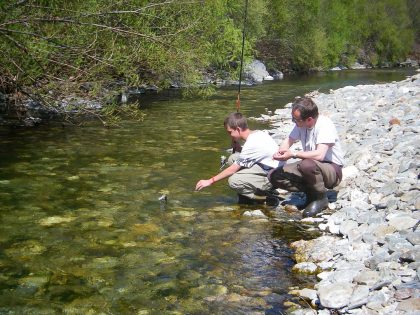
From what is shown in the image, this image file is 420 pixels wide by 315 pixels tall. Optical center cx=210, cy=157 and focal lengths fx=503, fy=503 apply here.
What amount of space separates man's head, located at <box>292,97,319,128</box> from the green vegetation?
4452 millimetres

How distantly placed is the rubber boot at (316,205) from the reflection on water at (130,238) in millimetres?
327

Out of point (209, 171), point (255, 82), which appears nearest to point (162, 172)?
point (209, 171)

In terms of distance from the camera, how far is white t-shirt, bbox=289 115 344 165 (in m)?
6.59

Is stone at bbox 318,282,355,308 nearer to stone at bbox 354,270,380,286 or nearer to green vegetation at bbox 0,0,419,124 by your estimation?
stone at bbox 354,270,380,286

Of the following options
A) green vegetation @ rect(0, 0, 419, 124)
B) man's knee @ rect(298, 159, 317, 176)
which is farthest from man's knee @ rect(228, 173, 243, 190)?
green vegetation @ rect(0, 0, 419, 124)

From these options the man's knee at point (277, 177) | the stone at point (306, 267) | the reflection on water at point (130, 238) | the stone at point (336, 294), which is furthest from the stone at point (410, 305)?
the man's knee at point (277, 177)

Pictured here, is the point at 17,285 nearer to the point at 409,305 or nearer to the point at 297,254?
the point at 297,254

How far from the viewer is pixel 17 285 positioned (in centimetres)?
474

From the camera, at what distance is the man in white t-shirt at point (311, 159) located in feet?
21.6

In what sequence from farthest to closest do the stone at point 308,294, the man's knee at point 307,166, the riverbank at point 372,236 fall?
the man's knee at point 307,166, the stone at point 308,294, the riverbank at point 372,236

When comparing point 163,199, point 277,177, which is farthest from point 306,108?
point 163,199

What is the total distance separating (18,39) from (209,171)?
438cm

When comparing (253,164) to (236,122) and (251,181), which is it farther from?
(236,122)

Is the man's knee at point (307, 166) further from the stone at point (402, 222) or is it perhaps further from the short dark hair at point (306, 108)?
the stone at point (402, 222)
